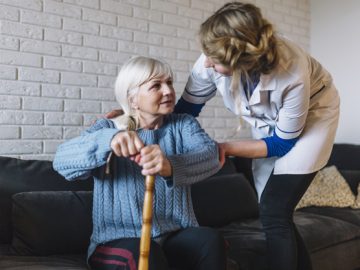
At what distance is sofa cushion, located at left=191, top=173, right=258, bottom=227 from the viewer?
2461 mm

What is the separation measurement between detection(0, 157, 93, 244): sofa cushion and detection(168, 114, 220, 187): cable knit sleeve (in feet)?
2.27

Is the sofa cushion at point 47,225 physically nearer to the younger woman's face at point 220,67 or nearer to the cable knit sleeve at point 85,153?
the cable knit sleeve at point 85,153

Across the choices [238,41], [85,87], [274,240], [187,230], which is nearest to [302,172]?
[274,240]

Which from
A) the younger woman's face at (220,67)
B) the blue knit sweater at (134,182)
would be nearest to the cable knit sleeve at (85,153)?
the blue knit sweater at (134,182)

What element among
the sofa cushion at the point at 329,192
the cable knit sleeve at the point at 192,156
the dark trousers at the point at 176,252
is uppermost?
the cable knit sleeve at the point at 192,156

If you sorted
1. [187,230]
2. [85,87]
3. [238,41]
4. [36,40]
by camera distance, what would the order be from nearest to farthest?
[238,41], [187,230], [36,40], [85,87]

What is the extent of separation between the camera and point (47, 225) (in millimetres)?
1847

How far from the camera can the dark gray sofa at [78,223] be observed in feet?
6.01

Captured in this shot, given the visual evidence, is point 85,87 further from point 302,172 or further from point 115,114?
point 302,172

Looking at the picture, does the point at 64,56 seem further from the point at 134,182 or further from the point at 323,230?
the point at 323,230

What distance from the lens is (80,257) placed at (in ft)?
6.04

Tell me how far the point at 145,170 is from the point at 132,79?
0.42 metres

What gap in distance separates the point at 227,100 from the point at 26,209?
0.91m

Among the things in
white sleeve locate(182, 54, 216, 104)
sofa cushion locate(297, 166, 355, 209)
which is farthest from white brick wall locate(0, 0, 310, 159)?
sofa cushion locate(297, 166, 355, 209)
